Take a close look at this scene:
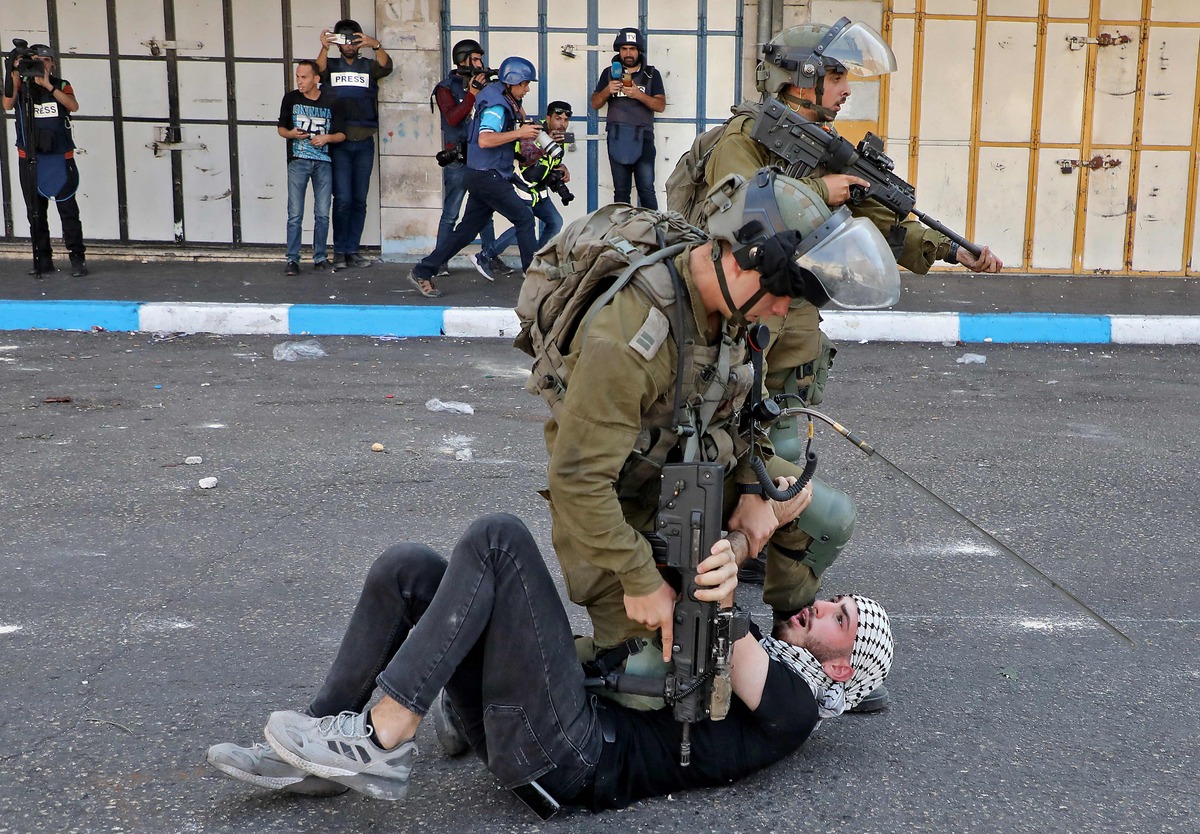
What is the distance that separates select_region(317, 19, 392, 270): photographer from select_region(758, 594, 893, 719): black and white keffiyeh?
8.48 meters

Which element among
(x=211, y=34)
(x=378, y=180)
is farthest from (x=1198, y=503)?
(x=211, y=34)

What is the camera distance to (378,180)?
11.5 m

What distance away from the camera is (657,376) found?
8.25 ft

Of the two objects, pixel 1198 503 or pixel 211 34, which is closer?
pixel 1198 503

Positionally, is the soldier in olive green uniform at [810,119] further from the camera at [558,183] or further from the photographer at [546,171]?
the camera at [558,183]

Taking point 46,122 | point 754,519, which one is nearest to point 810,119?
point 754,519

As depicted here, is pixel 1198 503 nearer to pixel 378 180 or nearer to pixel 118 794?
pixel 118 794

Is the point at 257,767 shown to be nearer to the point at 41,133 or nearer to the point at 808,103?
the point at 808,103

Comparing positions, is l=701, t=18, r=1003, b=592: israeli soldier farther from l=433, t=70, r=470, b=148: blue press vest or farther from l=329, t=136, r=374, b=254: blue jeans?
l=329, t=136, r=374, b=254: blue jeans

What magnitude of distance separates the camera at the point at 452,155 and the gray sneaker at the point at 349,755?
7.90 metres

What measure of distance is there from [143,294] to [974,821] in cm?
812

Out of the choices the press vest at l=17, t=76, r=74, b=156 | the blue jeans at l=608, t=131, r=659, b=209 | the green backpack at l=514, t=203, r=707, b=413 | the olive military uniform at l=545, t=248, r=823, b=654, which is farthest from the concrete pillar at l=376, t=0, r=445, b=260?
the olive military uniform at l=545, t=248, r=823, b=654

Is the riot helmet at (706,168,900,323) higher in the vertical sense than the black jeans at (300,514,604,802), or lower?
higher

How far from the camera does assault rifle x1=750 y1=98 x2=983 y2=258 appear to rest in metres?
4.17
